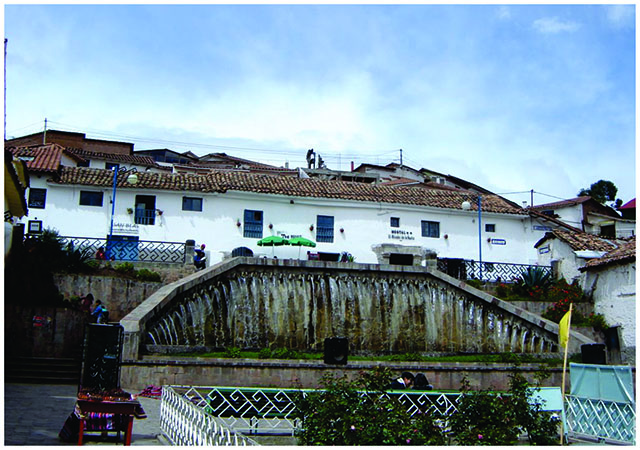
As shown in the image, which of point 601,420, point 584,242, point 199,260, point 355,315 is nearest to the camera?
point 601,420

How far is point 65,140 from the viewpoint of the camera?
4997 centimetres

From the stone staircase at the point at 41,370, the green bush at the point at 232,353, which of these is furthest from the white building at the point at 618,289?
the stone staircase at the point at 41,370

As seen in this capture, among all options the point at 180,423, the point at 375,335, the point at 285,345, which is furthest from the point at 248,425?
the point at 375,335

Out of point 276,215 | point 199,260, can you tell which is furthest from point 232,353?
point 276,215

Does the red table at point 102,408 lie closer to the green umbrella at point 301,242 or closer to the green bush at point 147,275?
the green bush at point 147,275

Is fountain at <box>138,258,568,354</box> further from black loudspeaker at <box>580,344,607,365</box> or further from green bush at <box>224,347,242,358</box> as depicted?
black loudspeaker at <box>580,344,607,365</box>

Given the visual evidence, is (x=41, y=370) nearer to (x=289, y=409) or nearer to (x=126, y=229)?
(x=289, y=409)

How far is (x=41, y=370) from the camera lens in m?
18.6

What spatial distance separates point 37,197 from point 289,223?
11075 millimetres

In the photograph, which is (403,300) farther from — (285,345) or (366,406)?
(366,406)

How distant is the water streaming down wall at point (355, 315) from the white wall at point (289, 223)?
7.02 m

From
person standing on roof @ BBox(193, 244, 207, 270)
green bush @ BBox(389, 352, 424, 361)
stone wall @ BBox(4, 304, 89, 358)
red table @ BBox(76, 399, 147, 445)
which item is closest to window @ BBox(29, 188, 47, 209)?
person standing on roof @ BBox(193, 244, 207, 270)

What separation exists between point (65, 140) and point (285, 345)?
111 feet

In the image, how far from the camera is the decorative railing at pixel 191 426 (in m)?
8.37
